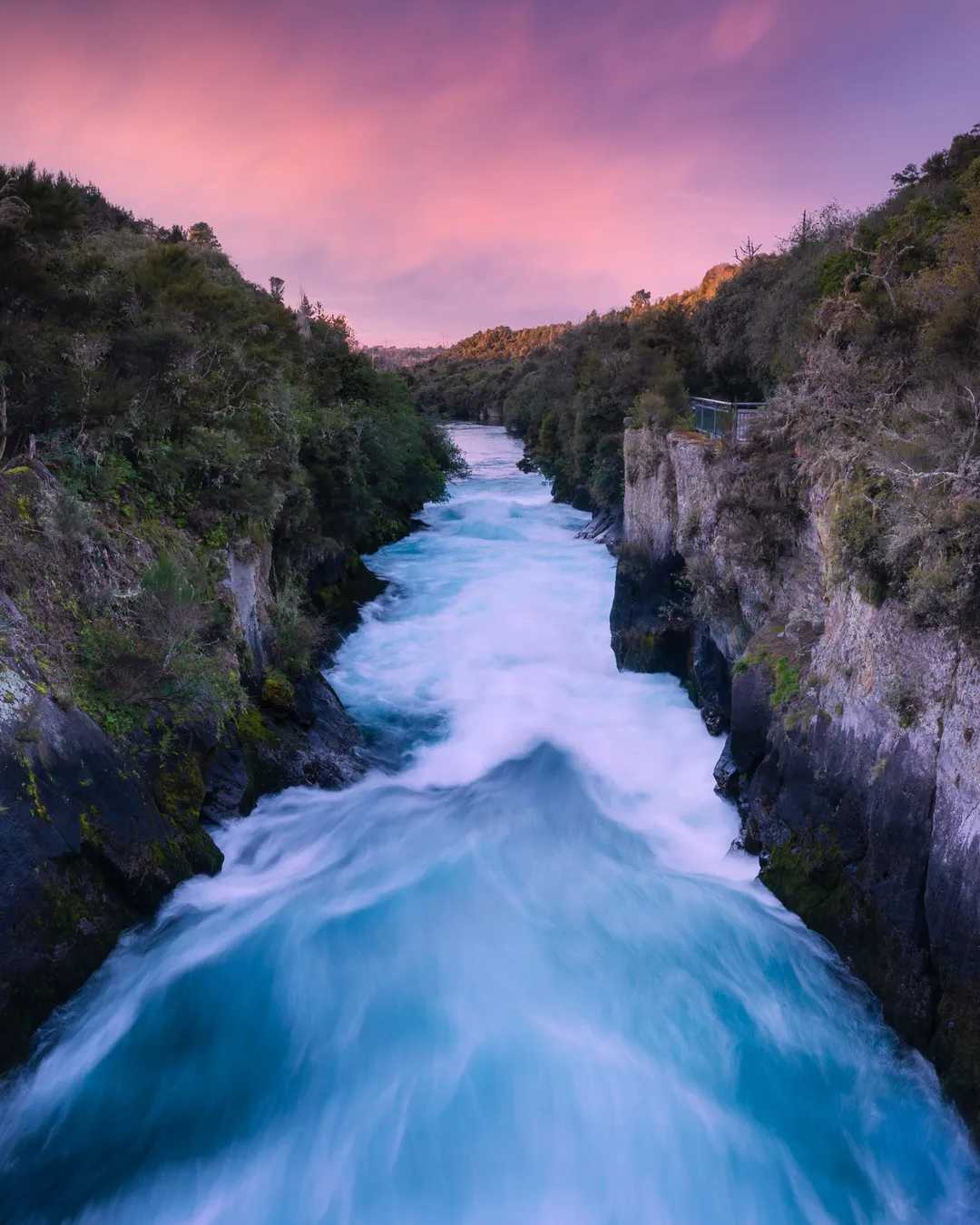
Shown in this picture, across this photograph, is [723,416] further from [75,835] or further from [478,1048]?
[75,835]

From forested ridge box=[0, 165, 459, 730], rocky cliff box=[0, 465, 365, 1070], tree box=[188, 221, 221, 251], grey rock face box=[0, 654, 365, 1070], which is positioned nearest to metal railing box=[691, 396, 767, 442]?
forested ridge box=[0, 165, 459, 730]

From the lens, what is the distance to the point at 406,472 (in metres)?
28.4

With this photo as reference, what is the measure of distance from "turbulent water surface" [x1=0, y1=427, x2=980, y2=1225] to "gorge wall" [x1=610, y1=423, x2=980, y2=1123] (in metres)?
0.49

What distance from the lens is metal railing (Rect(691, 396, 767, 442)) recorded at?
11.9 metres

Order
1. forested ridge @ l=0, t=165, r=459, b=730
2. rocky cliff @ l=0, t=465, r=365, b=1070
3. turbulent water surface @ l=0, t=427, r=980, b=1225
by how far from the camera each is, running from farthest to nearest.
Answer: forested ridge @ l=0, t=165, r=459, b=730 < rocky cliff @ l=0, t=465, r=365, b=1070 < turbulent water surface @ l=0, t=427, r=980, b=1225

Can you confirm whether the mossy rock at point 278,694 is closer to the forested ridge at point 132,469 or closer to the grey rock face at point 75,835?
the forested ridge at point 132,469

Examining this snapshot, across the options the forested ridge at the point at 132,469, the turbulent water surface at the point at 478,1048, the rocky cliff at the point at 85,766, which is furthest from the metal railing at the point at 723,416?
the rocky cliff at the point at 85,766

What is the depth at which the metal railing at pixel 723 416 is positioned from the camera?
11.9m

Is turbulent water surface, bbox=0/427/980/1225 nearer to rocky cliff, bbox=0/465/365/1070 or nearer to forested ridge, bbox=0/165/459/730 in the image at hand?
rocky cliff, bbox=0/465/365/1070

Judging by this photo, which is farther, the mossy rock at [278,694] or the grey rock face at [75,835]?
the mossy rock at [278,694]

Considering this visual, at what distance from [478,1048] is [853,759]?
4554 mm

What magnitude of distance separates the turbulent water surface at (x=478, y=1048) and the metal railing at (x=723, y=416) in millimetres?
6075

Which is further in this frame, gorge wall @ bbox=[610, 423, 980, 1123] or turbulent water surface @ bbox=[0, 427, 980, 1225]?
gorge wall @ bbox=[610, 423, 980, 1123]

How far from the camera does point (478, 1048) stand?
21.1 ft
